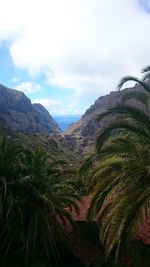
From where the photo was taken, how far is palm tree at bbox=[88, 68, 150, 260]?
44.9 ft

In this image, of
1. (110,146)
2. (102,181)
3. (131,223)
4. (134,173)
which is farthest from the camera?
(110,146)

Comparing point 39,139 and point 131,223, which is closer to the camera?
point 131,223

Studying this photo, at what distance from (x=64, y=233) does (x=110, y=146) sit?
514 cm

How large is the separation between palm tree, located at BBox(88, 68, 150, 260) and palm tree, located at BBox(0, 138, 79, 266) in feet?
9.06

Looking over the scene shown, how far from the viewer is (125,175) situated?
1500 cm

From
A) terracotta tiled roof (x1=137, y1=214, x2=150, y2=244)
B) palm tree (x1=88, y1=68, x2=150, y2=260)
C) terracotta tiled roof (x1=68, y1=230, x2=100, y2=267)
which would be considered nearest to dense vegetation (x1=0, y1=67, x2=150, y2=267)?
palm tree (x1=88, y1=68, x2=150, y2=260)

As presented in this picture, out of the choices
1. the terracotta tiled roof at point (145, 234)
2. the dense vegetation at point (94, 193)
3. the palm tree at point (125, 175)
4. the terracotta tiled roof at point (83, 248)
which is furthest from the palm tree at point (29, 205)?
the terracotta tiled roof at point (145, 234)

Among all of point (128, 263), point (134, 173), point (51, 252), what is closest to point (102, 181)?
point (134, 173)

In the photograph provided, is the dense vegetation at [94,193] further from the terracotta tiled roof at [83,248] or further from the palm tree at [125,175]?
the terracotta tiled roof at [83,248]

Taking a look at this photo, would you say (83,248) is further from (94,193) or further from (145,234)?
(94,193)

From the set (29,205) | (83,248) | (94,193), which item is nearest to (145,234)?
(83,248)

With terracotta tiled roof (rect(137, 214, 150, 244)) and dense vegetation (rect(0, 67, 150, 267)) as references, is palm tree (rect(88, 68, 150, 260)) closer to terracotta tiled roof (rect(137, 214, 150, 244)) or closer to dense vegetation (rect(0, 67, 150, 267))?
dense vegetation (rect(0, 67, 150, 267))

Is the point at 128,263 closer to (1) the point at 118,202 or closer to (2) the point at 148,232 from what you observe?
(2) the point at 148,232

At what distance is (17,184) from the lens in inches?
756
